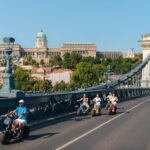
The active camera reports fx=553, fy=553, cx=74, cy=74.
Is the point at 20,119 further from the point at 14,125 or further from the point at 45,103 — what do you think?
the point at 45,103

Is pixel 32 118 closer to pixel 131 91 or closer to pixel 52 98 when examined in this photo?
pixel 52 98

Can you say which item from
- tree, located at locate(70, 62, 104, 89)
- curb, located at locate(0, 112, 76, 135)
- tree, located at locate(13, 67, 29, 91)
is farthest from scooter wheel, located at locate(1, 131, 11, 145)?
tree, located at locate(70, 62, 104, 89)

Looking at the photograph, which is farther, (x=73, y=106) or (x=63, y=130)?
(x=73, y=106)

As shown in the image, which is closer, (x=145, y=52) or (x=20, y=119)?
(x=20, y=119)

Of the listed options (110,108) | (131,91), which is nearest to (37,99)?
(110,108)

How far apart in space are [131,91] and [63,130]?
46803mm

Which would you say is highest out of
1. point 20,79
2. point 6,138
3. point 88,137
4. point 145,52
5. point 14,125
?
point 145,52

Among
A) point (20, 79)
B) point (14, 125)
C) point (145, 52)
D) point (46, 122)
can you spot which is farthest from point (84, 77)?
point (14, 125)

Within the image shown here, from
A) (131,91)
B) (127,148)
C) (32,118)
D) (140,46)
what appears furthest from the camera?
(140,46)

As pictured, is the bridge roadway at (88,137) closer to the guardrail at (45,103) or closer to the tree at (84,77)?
the guardrail at (45,103)

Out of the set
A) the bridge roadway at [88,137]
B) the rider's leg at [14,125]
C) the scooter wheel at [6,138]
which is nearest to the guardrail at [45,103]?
the bridge roadway at [88,137]

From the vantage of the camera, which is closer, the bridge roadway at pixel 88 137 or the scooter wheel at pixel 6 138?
the bridge roadway at pixel 88 137

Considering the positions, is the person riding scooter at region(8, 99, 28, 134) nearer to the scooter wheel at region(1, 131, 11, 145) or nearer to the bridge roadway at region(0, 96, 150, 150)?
the scooter wheel at region(1, 131, 11, 145)

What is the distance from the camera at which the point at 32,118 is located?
23.0 m
